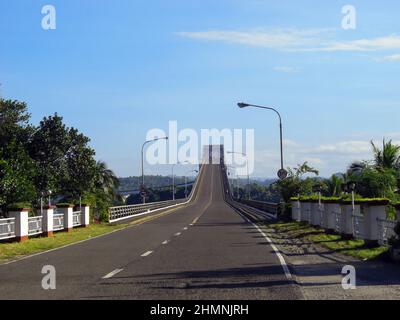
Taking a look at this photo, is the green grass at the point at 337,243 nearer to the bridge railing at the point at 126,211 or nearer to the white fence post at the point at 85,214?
the white fence post at the point at 85,214

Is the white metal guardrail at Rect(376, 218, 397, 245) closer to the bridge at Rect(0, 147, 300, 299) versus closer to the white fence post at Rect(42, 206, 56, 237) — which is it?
the bridge at Rect(0, 147, 300, 299)

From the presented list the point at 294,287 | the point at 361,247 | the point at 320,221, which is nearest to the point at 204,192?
the point at 320,221

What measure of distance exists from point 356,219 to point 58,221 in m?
17.0

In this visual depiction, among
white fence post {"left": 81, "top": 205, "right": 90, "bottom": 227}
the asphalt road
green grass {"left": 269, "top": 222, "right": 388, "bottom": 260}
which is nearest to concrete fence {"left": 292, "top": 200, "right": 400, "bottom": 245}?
green grass {"left": 269, "top": 222, "right": 388, "bottom": 260}

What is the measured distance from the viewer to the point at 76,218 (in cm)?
4066

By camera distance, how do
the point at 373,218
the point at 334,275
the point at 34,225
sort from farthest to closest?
1. the point at 34,225
2. the point at 373,218
3. the point at 334,275

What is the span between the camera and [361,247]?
23.2m

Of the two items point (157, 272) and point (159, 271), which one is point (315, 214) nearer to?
point (159, 271)

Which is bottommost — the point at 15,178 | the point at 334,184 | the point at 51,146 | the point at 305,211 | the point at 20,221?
the point at 305,211

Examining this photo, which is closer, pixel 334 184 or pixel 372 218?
pixel 372 218

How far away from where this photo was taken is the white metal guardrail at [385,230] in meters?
21.1

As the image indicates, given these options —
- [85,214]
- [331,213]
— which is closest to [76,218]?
[85,214]
